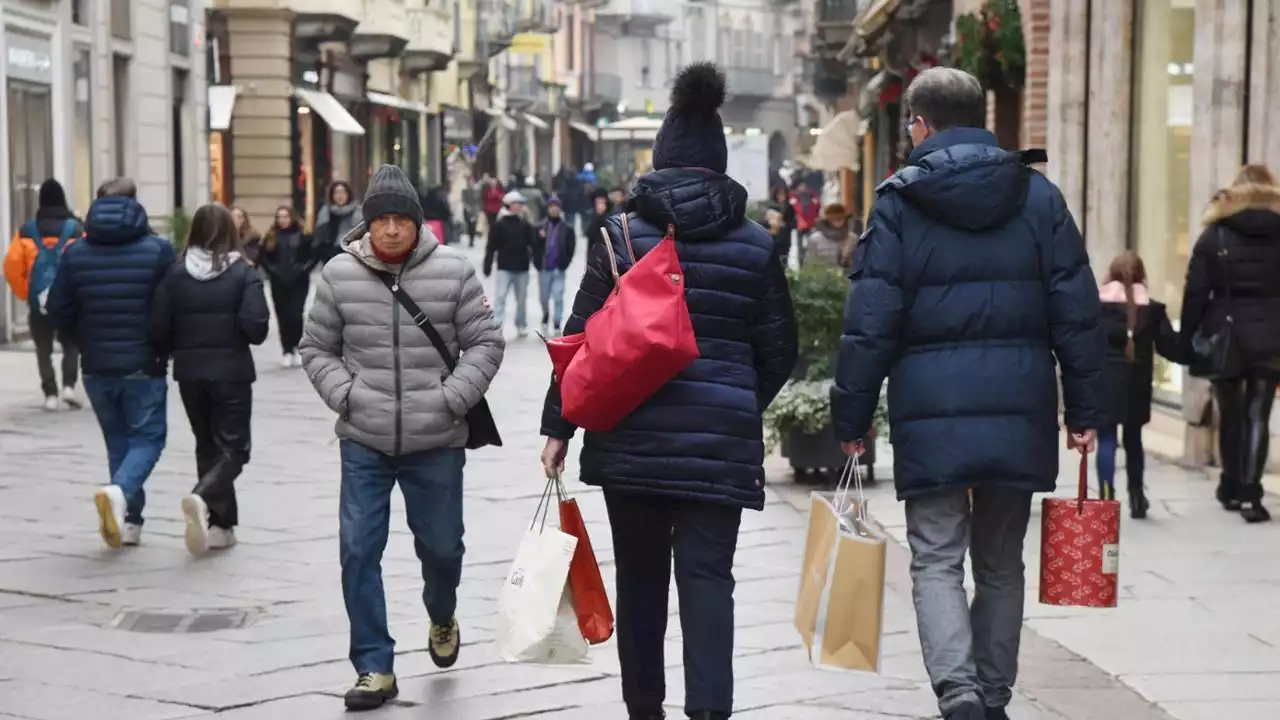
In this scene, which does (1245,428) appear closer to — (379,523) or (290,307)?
(379,523)

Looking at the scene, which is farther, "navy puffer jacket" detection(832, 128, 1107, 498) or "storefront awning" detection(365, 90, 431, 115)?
Answer: "storefront awning" detection(365, 90, 431, 115)

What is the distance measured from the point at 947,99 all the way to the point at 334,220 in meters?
16.5

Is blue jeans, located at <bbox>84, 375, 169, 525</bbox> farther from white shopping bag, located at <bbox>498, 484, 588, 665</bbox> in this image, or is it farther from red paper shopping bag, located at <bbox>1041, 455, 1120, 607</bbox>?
red paper shopping bag, located at <bbox>1041, 455, 1120, 607</bbox>

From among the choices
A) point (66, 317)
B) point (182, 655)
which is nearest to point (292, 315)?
point (66, 317)

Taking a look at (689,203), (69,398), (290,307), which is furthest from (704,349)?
(290,307)

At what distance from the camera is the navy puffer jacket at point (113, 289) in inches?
415

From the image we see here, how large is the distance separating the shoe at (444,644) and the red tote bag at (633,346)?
183cm

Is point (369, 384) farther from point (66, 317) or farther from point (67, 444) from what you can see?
point (67, 444)

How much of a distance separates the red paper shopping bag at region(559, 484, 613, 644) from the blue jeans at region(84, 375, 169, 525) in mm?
4736

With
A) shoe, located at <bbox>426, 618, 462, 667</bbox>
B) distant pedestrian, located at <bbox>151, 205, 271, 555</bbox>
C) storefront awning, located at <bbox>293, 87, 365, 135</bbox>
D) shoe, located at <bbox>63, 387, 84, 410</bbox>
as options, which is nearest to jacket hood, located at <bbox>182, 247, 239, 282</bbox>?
distant pedestrian, located at <bbox>151, 205, 271, 555</bbox>

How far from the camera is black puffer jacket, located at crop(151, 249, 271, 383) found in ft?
33.7

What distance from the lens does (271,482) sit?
516 inches

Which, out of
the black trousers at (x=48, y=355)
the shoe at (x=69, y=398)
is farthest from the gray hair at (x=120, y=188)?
the shoe at (x=69, y=398)

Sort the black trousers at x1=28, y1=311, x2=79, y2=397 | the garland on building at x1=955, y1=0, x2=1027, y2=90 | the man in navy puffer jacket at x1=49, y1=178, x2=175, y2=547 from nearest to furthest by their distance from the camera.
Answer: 1. the man in navy puffer jacket at x1=49, y1=178, x2=175, y2=547
2. the black trousers at x1=28, y1=311, x2=79, y2=397
3. the garland on building at x1=955, y1=0, x2=1027, y2=90
